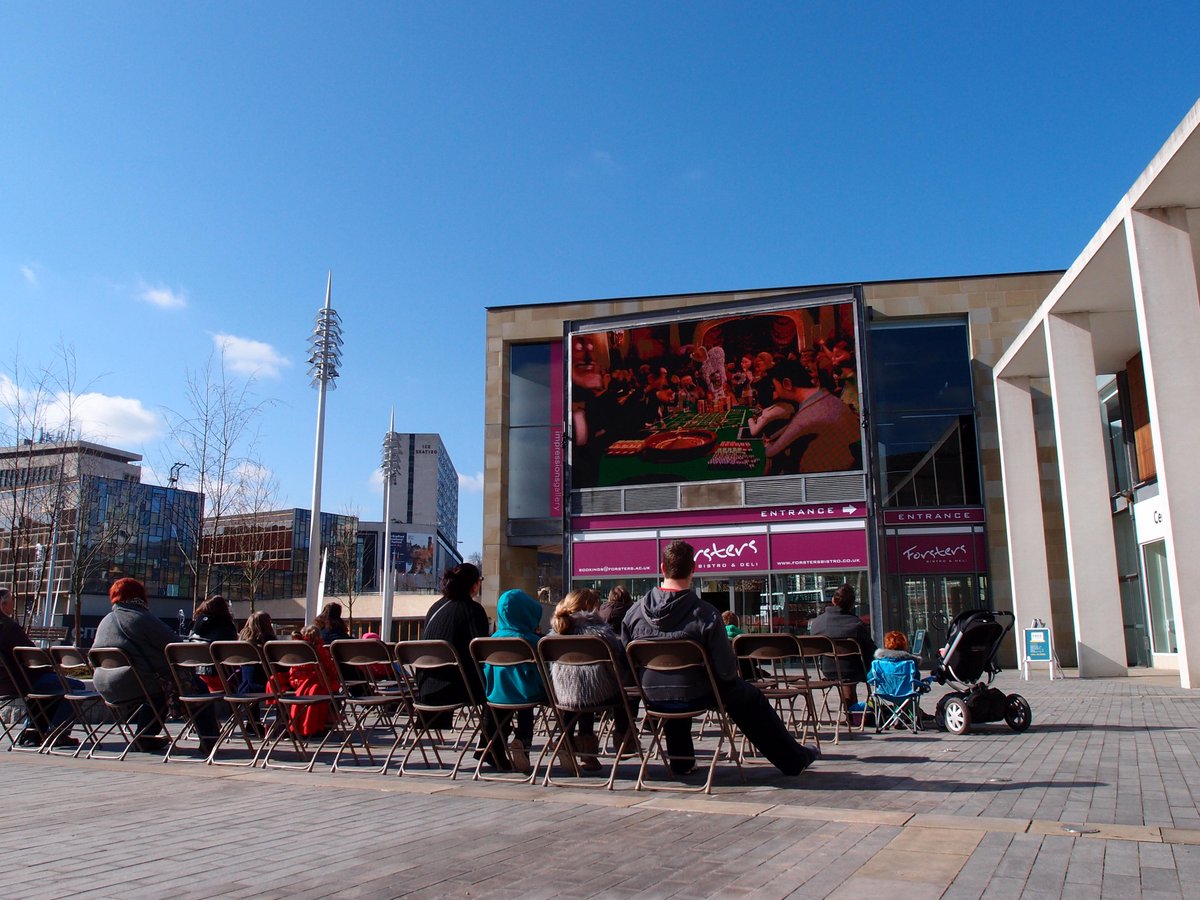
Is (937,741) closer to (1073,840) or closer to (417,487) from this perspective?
(1073,840)

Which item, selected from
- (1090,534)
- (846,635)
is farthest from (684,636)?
(1090,534)

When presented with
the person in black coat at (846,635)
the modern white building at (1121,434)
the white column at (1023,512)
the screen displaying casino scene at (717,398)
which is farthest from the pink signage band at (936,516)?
the person in black coat at (846,635)

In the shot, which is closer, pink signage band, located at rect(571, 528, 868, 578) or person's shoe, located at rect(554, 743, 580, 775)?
person's shoe, located at rect(554, 743, 580, 775)

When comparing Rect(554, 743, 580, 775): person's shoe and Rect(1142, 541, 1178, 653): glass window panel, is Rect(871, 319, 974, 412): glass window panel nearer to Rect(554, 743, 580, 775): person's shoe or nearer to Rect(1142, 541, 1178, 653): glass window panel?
Rect(1142, 541, 1178, 653): glass window panel

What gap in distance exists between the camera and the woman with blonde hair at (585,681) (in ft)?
20.8

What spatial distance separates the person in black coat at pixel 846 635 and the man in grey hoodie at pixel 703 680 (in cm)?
336

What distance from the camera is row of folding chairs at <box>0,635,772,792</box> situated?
20.3 ft

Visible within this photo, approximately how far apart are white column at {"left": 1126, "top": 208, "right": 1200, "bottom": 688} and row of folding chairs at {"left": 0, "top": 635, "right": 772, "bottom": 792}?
33.1 feet

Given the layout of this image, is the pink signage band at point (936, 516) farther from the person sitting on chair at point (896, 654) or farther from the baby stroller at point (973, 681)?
the person sitting on chair at point (896, 654)

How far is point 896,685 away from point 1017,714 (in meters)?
1.23

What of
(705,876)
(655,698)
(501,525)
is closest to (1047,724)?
(655,698)

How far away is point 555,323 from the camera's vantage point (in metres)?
30.9

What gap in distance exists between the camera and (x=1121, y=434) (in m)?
24.0

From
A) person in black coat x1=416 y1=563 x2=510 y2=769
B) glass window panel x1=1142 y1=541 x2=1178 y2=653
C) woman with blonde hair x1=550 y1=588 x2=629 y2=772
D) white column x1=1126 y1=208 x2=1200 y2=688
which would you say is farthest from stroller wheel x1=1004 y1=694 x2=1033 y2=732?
glass window panel x1=1142 y1=541 x2=1178 y2=653
